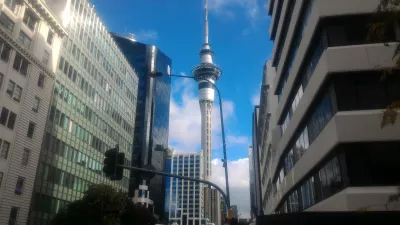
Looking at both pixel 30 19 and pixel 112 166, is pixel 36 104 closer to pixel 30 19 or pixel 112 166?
pixel 30 19

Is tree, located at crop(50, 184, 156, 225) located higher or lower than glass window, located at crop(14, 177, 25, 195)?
lower

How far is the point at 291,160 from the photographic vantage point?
1245 inches

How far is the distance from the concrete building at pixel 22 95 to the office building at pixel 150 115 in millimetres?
73727

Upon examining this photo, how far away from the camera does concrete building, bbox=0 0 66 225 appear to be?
3656 cm

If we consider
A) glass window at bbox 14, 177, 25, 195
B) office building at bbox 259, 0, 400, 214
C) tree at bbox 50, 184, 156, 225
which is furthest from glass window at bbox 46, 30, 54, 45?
office building at bbox 259, 0, 400, 214

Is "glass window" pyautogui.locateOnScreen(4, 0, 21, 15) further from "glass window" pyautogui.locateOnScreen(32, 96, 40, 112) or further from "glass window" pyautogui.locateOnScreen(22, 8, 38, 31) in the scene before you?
"glass window" pyautogui.locateOnScreen(32, 96, 40, 112)

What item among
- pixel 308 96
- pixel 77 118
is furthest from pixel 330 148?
pixel 77 118

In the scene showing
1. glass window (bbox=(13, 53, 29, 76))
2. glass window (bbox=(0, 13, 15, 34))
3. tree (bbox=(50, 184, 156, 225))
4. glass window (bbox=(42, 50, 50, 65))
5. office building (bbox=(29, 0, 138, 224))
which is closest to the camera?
glass window (bbox=(0, 13, 15, 34))

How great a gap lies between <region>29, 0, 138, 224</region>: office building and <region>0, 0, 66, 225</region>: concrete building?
2693mm

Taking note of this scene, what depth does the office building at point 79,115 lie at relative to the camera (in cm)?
4578

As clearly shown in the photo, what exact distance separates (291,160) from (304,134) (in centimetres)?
621

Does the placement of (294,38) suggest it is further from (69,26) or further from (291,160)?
(69,26)

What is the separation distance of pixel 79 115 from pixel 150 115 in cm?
7110

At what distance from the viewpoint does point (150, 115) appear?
125375mm
